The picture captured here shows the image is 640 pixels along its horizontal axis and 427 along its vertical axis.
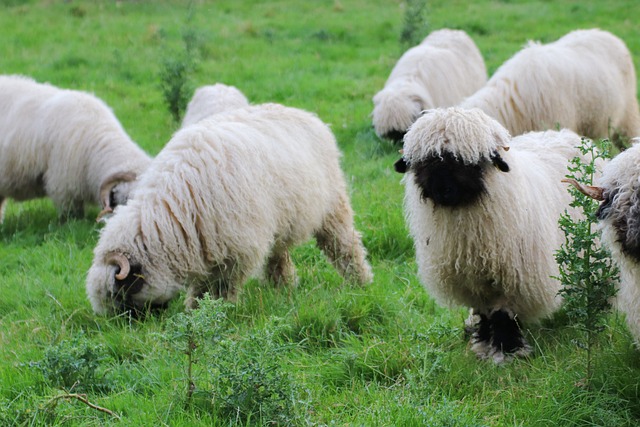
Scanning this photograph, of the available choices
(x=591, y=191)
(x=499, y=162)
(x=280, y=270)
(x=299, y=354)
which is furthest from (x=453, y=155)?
(x=280, y=270)

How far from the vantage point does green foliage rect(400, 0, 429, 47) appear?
47.2 ft

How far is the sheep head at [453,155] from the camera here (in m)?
4.69

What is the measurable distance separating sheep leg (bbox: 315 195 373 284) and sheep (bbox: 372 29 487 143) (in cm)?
395

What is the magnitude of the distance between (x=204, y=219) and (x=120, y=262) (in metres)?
0.65

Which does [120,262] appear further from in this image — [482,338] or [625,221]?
[625,221]

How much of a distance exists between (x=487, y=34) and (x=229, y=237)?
495 inches

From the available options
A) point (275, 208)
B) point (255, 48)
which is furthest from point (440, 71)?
point (275, 208)

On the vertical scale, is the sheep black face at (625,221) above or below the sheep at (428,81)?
above

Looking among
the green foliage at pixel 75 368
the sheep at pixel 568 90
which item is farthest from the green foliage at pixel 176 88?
the green foliage at pixel 75 368

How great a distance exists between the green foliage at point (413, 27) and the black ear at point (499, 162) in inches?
391

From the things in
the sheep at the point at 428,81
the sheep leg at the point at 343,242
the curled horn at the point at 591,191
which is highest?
the curled horn at the point at 591,191

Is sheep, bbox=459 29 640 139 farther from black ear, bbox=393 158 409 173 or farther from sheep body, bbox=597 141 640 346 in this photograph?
sheep body, bbox=597 141 640 346

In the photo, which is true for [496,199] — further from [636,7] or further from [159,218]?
[636,7]

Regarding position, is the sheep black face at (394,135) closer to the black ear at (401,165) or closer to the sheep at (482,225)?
the sheep at (482,225)
